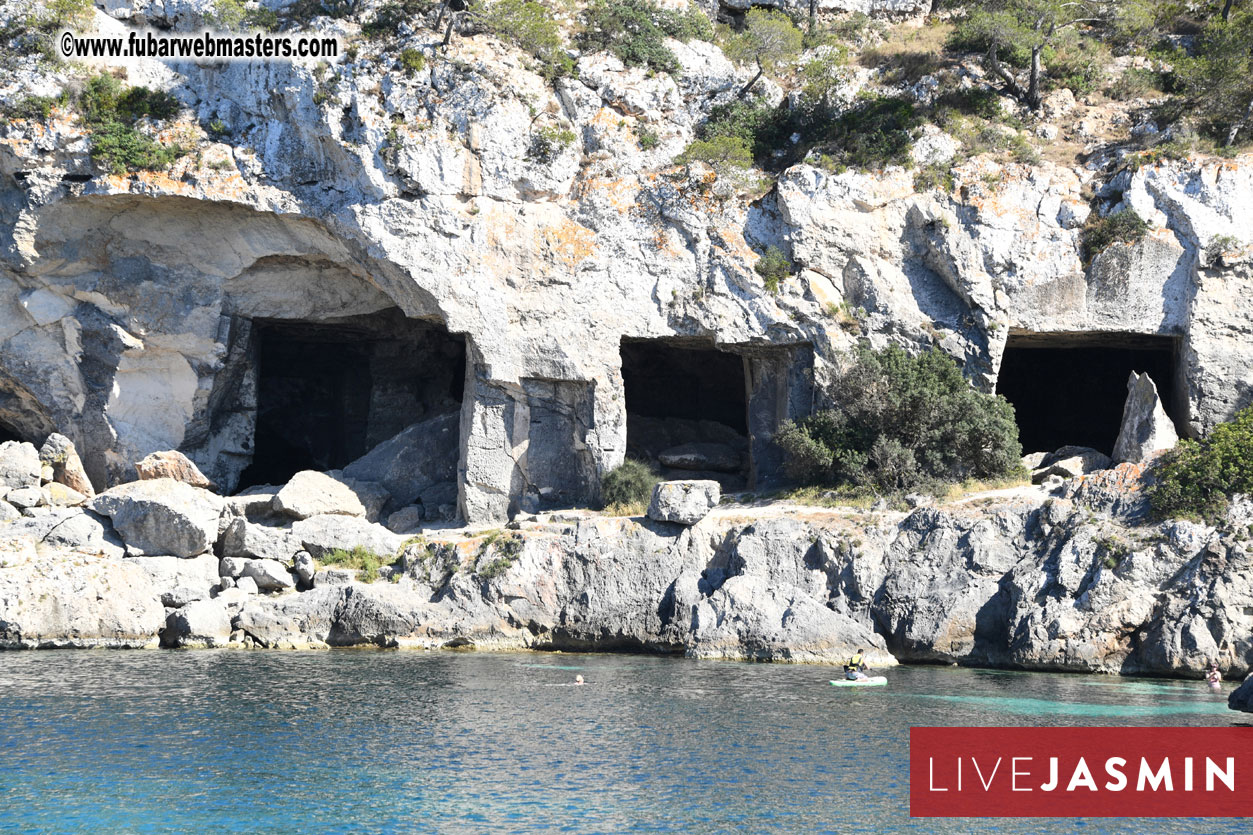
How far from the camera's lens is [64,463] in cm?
3306

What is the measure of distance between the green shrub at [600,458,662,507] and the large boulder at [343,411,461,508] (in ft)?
19.2

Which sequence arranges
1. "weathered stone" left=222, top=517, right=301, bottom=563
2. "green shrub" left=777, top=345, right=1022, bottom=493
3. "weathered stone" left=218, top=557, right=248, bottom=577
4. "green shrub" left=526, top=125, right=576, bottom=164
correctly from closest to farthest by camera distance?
"weathered stone" left=218, top=557, right=248, bottom=577
"weathered stone" left=222, top=517, right=301, bottom=563
"green shrub" left=777, top=345, right=1022, bottom=493
"green shrub" left=526, top=125, right=576, bottom=164

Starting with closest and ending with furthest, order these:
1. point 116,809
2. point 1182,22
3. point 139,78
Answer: point 116,809
point 139,78
point 1182,22

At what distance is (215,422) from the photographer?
3634cm

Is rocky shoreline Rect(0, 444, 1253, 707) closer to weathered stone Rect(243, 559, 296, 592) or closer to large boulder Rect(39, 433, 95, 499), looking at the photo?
weathered stone Rect(243, 559, 296, 592)

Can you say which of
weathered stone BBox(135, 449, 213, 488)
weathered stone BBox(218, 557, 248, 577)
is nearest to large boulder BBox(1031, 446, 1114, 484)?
weathered stone BBox(218, 557, 248, 577)

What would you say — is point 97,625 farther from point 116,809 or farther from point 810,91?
point 810,91

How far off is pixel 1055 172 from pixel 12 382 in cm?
3003

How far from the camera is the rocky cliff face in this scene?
32.4m

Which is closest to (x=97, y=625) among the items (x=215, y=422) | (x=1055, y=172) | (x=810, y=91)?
(x=215, y=422)

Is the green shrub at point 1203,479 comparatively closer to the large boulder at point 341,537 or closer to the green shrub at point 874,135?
the green shrub at point 874,135

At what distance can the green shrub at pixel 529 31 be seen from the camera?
34781 mm

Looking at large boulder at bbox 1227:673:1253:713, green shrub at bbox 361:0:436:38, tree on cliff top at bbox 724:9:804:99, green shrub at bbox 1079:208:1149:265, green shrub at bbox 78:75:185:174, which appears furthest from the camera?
tree on cliff top at bbox 724:9:804:99

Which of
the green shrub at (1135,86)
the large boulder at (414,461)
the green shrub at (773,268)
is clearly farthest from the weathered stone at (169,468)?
the green shrub at (1135,86)
